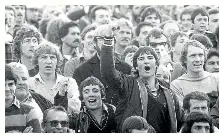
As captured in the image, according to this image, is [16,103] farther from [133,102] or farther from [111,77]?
[133,102]

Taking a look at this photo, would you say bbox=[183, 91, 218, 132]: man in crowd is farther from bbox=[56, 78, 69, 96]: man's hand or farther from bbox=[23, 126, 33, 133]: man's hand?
bbox=[23, 126, 33, 133]: man's hand

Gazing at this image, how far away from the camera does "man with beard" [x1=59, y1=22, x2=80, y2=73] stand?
20.9ft

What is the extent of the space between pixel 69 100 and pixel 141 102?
2.20 feet

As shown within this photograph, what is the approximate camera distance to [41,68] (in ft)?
20.1

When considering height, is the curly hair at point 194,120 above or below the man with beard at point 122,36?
below

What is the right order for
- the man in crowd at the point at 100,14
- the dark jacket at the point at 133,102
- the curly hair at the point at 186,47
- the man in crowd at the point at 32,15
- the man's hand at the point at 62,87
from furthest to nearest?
the man in crowd at the point at 32,15 → the man in crowd at the point at 100,14 → the curly hair at the point at 186,47 → the man's hand at the point at 62,87 → the dark jacket at the point at 133,102

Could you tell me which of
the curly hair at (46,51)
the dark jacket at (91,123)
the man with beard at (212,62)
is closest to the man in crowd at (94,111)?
the dark jacket at (91,123)

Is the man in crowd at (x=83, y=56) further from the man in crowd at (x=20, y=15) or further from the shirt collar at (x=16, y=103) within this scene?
the man in crowd at (x=20, y=15)

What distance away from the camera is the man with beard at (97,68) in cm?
603

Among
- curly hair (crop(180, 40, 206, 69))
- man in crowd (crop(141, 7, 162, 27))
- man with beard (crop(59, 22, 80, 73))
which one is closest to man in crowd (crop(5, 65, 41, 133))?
man with beard (crop(59, 22, 80, 73))

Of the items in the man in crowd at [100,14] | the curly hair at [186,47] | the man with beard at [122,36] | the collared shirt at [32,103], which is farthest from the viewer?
the man in crowd at [100,14]

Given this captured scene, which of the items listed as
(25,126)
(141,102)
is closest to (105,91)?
(141,102)

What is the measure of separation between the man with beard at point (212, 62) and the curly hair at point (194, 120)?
20.9 inches
